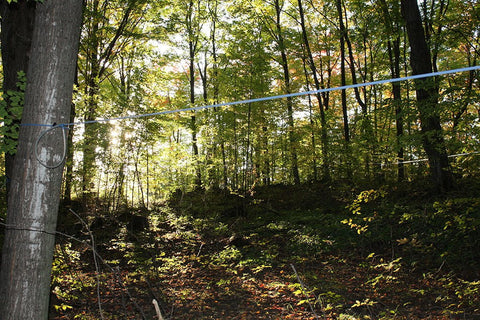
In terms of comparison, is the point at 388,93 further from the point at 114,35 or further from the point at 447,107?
Result: the point at 114,35

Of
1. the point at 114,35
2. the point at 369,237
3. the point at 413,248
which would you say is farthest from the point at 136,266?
the point at 114,35

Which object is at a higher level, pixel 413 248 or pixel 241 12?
pixel 241 12

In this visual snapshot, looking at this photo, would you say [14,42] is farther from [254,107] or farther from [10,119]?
[254,107]

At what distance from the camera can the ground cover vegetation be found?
448 centimetres

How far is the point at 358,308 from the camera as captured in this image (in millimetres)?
4285

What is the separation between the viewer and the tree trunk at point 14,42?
3426mm

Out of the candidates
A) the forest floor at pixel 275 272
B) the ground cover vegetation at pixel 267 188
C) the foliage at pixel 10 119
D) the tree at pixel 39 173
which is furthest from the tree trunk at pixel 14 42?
the forest floor at pixel 275 272

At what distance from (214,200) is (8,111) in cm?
881

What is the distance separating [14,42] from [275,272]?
571 cm

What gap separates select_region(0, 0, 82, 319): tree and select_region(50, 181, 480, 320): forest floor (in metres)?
0.58

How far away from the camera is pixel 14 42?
3.47m

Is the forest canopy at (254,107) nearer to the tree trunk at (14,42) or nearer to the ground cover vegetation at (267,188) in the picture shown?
the ground cover vegetation at (267,188)

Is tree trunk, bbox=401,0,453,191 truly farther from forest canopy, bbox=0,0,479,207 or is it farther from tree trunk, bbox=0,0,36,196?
tree trunk, bbox=0,0,36,196

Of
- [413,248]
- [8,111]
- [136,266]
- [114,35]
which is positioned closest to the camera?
[8,111]
